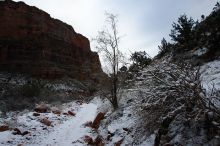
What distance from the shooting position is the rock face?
2083 inches

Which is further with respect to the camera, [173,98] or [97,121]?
[97,121]

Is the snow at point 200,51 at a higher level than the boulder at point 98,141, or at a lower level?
higher

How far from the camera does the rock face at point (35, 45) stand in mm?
52906

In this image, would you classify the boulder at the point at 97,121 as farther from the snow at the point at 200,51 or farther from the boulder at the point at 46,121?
the snow at the point at 200,51

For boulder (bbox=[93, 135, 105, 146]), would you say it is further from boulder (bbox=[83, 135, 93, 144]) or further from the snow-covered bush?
the snow-covered bush

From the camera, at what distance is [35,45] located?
5759 cm

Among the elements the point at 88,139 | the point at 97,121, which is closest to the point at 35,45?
the point at 97,121

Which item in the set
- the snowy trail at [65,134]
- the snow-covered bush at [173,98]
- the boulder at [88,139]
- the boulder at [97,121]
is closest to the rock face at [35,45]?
the snowy trail at [65,134]

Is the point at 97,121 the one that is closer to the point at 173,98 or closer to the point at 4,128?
the point at 4,128

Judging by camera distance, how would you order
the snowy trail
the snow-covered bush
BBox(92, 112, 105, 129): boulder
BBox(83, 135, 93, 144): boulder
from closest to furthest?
the snow-covered bush < BBox(83, 135, 93, 144): boulder < the snowy trail < BBox(92, 112, 105, 129): boulder

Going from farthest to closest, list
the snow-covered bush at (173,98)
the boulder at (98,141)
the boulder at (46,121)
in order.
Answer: the boulder at (46,121) < the boulder at (98,141) < the snow-covered bush at (173,98)

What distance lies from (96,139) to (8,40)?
50.0m

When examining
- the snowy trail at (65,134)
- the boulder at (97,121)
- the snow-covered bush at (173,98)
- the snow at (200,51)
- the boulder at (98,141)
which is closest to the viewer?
the snow-covered bush at (173,98)

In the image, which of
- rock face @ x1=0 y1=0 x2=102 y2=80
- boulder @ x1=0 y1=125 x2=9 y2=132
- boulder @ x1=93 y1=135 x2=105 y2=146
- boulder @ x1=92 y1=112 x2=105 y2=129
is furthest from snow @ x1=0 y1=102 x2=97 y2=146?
rock face @ x1=0 y1=0 x2=102 y2=80
